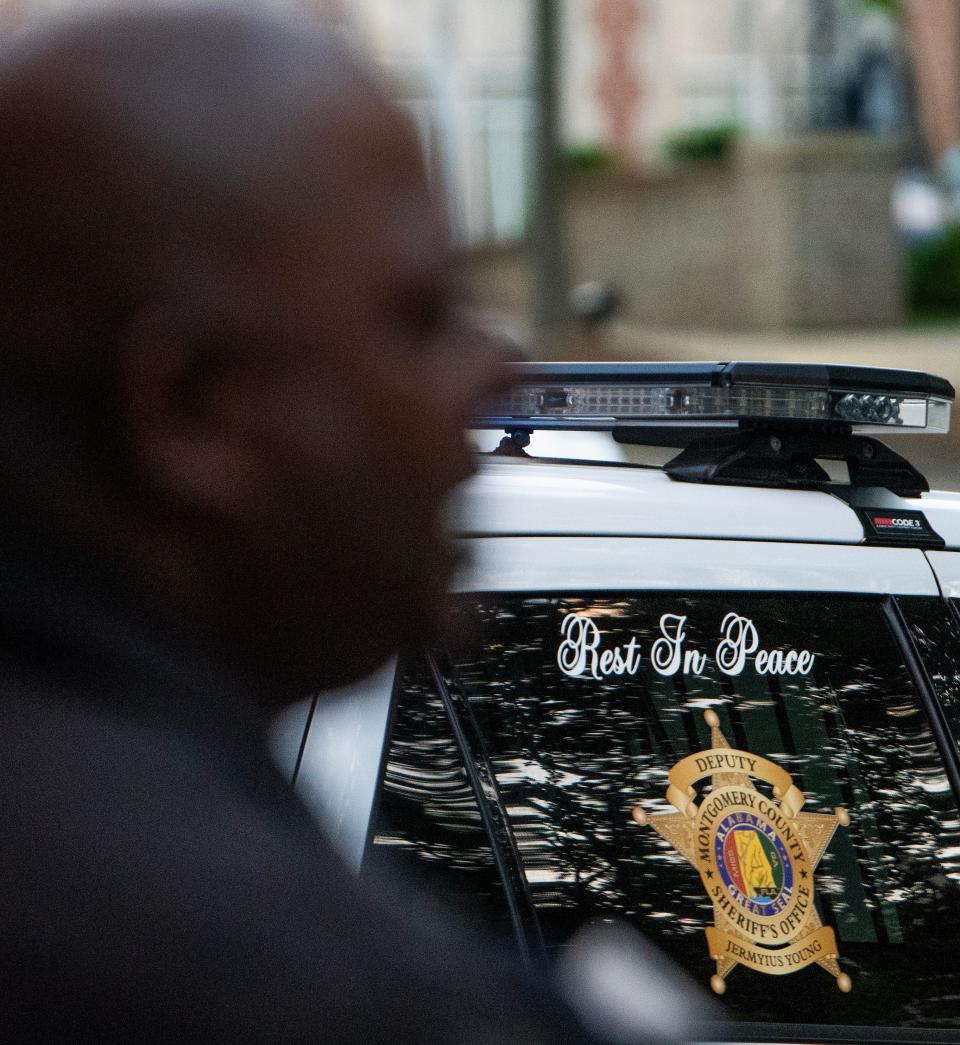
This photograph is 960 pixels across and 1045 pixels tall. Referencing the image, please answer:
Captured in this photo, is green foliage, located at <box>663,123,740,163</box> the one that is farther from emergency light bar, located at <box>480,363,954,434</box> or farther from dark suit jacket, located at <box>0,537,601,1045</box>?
dark suit jacket, located at <box>0,537,601,1045</box>

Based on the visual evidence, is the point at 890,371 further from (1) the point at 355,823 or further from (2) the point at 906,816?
(1) the point at 355,823

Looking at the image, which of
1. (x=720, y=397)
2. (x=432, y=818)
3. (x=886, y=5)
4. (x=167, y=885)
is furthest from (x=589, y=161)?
(x=167, y=885)

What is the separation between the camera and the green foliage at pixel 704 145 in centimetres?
2112

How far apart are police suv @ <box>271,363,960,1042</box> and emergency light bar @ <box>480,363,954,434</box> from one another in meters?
0.12

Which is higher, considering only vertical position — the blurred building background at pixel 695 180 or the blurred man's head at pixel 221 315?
the blurred building background at pixel 695 180

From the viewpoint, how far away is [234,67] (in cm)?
75

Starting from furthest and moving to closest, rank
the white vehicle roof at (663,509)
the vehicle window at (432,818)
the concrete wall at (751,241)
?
1. the concrete wall at (751,241)
2. the white vehicle roof at (663,509)
3. the vehicle window at (432,818)

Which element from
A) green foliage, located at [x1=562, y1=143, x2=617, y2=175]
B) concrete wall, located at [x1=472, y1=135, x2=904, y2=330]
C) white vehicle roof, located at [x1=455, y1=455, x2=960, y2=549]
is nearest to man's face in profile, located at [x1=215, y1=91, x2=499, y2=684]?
white vehicle roof, located at [x1=455, y1=455, x2=960, y2=549]

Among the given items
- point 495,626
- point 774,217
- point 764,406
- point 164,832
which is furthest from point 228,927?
point 774,217

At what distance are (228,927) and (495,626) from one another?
1417 mm

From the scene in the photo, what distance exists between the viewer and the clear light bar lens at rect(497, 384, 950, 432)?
2.37m

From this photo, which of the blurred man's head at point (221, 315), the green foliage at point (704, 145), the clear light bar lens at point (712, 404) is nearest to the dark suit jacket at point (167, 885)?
the blurred man's head at point (221, 315)

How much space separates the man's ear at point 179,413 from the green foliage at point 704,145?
20.9 meters

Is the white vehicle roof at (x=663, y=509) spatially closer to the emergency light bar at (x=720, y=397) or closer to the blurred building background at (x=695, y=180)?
the emergency light bar at (x=720, y=397)
